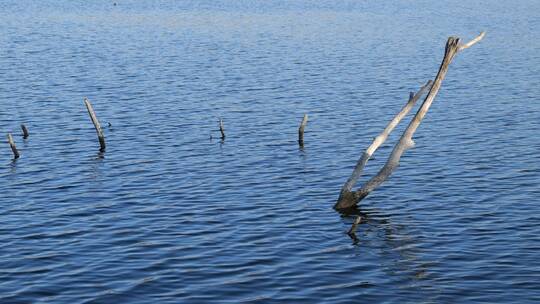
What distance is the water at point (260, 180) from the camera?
78.5 ft

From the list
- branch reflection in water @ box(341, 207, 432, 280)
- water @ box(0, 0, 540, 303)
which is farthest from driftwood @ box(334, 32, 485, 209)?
water @ box(0, 0, 540, 303)

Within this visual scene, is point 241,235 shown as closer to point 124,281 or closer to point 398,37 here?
point 124,281

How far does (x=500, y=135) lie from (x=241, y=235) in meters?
20.3

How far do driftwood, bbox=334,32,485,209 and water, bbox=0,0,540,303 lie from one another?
791 mm

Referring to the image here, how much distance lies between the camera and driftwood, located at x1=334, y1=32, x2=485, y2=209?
27656mm

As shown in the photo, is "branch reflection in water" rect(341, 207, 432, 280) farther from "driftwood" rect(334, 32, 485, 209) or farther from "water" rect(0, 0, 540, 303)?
"driftwood" rect(334, 32, 485, 209)

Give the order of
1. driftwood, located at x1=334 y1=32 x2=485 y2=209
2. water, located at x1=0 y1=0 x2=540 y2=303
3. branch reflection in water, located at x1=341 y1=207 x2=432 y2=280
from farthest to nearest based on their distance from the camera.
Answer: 1. driftwood, located at x1=334 y1=32 x2=485 y2=209
2. branch reflection in water, located at x1=341 y1=207 x2=432 y2=280
3. water, located at x1=0 y1=0 x2=540 y2=303

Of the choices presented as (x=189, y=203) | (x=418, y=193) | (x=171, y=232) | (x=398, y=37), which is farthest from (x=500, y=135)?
(x=398, y=37)

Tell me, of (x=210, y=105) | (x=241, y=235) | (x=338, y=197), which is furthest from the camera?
(x=210, y=105)

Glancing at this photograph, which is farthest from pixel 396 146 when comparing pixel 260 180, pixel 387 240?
pixel 260 180

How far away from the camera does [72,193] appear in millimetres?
33406

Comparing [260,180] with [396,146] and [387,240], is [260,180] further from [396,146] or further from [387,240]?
[387,240]

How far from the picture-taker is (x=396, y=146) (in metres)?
29.5

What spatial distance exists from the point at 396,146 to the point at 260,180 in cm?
773
